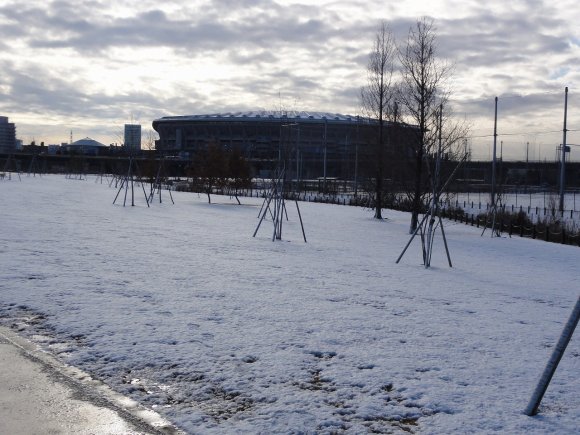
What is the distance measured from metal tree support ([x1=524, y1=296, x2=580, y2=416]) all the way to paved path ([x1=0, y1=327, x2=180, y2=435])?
2.56 m

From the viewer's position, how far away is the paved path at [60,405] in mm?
4203

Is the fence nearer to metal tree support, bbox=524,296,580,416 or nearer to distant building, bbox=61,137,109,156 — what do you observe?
metal tree support, bbox=524,296,580,416

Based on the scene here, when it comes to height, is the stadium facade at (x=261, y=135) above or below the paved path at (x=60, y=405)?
above

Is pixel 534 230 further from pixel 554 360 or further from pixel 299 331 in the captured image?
pixel 554 360

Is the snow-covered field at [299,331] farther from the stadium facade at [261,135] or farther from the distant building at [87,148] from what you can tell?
the distant building at [87,148]

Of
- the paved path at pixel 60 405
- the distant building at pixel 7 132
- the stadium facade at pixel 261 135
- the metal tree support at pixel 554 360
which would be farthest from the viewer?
the distant building at pixel 7 132

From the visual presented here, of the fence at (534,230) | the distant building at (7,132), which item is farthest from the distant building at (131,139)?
the distant building at (7,132)

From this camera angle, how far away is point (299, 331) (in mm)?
6820

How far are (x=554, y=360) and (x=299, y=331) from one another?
294cm

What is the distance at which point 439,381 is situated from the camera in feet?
17.6

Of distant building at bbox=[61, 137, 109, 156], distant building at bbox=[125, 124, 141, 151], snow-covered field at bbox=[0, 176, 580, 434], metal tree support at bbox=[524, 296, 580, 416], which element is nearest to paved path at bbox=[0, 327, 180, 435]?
snow-covered field at bbox=[0, 176, 580, 434]

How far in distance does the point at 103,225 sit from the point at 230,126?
77269mm

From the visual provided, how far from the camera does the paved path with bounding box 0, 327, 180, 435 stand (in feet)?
13.8

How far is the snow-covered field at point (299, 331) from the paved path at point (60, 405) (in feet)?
0.63
